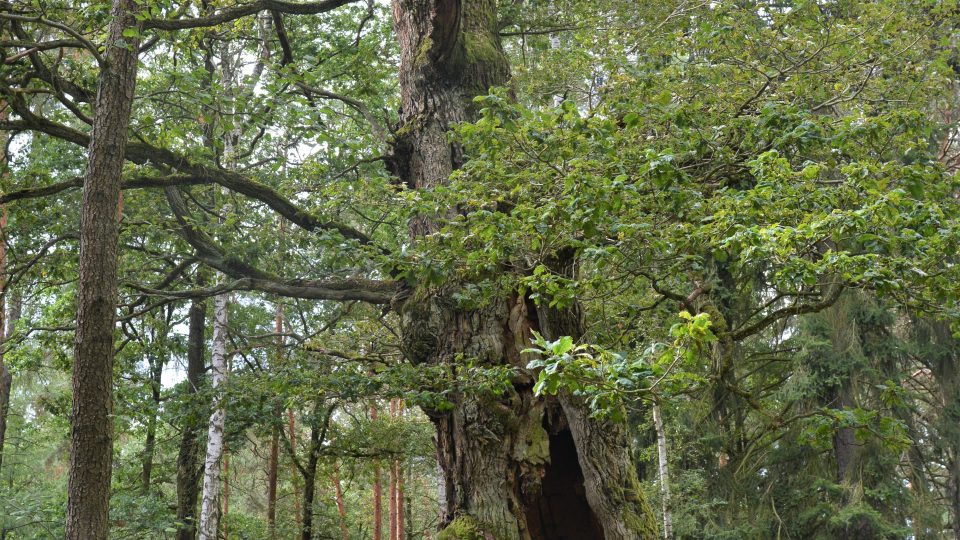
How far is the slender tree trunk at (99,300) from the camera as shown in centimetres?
570

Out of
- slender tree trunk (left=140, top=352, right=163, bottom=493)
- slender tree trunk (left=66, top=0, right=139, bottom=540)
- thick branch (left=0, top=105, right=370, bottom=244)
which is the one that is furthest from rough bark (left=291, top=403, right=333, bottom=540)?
slender tree trunk (left=66, top=0, right=139, bottom=540)

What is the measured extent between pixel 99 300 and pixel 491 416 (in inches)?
121

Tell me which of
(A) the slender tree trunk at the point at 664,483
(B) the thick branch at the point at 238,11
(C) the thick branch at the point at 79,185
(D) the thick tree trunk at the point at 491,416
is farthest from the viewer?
(A) the slender tree trunk at the point at 664,483

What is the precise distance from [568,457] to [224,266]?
13.8ft

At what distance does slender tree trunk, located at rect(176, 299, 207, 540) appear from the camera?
45.8ft

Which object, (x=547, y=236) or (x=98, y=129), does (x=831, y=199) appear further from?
(x=98, y=129)

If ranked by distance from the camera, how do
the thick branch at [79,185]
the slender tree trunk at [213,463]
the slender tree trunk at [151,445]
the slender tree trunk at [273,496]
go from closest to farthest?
1. the thick branch at [79,185]
2. the slender tree trunk at [213,463]
3. the slender tree trunk at [151,445]
4. the slender tree trunk at [273,496]

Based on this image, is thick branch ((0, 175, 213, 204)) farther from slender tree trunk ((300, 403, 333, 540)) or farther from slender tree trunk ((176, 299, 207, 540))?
slender tree trunk ((176, 299, 207, 540))

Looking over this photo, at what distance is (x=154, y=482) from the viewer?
16.0 meters

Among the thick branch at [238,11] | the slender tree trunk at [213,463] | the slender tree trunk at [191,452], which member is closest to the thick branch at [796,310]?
the thick branch at [238,11]

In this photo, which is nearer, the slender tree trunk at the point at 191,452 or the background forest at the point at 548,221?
the background forest at the point at 548,221

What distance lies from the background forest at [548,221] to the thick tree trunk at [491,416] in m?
0.02

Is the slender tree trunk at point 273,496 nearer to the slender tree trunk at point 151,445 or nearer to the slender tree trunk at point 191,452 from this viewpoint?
the slender tree trunk at point 191,452

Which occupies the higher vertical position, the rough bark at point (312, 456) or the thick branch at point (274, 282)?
the thick branch at point (274, 282)
